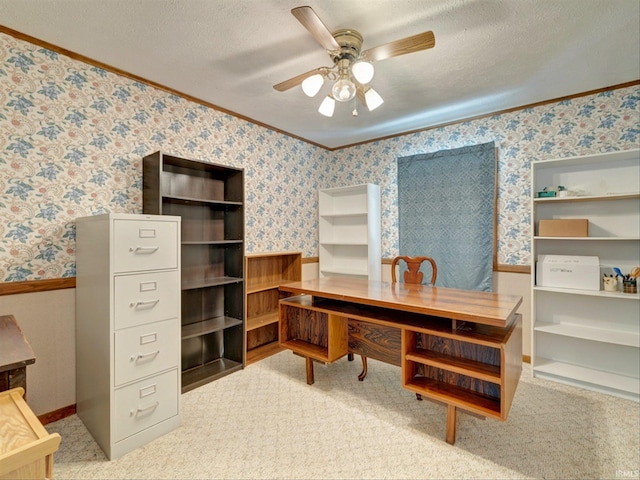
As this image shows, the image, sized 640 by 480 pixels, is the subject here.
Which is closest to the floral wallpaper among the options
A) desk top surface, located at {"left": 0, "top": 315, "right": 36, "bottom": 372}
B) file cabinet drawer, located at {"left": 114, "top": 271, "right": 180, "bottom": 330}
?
desk top surface, located at {"left": 0, "top": 315, "right": 36, "bottom": 372}

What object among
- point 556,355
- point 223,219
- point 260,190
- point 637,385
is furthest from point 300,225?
point 637,385

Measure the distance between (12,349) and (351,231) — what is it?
3342 mm

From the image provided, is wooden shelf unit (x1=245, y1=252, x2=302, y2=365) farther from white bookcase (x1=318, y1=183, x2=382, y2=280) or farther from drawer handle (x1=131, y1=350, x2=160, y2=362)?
drawer handle (x1=131, y1=350, x2=160, y2=362)

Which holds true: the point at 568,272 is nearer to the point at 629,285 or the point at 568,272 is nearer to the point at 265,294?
the point at 629,285

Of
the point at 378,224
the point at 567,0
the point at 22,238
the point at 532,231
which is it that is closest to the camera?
the point at 567,0

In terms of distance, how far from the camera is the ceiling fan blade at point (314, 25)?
1377mm

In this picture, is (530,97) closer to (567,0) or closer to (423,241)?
(567,0)

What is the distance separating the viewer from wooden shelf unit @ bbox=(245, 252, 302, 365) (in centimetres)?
325

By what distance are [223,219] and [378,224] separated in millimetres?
1888

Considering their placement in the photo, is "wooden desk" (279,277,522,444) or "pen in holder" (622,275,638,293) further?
"pen in holder" (622,275,638,293)

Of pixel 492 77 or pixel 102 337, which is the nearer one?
pixel 102 337

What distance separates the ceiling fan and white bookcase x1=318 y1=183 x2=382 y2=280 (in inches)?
A: 72.1

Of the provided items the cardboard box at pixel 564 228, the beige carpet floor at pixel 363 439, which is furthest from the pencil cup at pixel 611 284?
the beige carpet floor at pixel 363 439

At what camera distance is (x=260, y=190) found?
3473mm
